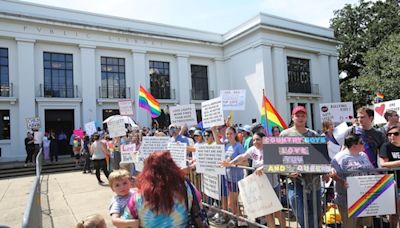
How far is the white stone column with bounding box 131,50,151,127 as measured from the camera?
22.1 metres

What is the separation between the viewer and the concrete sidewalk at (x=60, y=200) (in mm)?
6617

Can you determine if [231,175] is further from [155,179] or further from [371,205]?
[155,179]

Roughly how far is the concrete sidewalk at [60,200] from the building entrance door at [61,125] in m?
7.73

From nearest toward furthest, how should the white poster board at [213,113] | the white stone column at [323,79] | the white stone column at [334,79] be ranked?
the white poster board at [213,113], the white stone column at [323,79], the white stone column at [334,79]

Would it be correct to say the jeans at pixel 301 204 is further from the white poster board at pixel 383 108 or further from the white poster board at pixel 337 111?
the white poster board at pixel 337 111

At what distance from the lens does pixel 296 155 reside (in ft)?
11.4

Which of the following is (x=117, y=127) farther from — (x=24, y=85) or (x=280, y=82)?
(x=280, y=82)

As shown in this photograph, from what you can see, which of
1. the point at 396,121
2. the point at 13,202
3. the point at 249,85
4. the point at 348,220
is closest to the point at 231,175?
the point at 348,220

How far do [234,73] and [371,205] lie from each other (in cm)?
2389

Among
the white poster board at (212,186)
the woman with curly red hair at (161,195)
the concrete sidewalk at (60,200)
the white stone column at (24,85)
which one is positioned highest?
the white stone column at (24,85)

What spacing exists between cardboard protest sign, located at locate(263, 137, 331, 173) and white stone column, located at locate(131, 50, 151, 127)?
19.1m

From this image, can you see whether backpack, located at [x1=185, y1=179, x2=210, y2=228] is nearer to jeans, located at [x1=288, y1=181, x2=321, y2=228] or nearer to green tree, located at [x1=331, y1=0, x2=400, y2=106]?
jeans, located at [x1=288, y1=181, x2=321, y2=228]

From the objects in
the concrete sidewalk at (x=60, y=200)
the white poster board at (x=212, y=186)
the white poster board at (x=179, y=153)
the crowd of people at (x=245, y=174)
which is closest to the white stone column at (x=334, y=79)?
the crowd of people at (x=245, y=174)

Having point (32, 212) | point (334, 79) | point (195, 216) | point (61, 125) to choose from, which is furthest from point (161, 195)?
point (334, 79)
